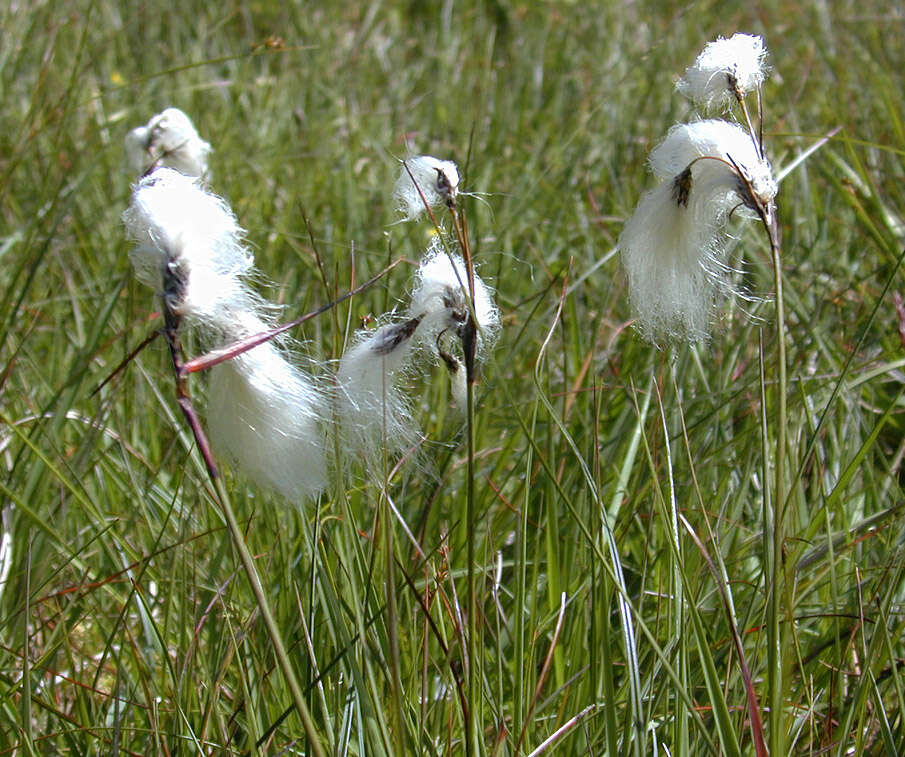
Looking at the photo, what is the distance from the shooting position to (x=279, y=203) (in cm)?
251

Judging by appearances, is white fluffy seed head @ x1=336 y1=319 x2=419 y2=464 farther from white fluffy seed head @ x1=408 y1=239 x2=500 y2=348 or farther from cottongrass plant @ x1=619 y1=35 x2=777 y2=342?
cottongrass plant @ x1=619 y1=35 x2=777 y2=342

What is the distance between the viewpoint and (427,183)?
3.04 ft

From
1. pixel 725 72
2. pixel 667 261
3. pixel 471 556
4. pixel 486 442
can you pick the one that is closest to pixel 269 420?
pixel 471 556

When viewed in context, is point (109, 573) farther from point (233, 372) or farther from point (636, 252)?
point (636, 252)

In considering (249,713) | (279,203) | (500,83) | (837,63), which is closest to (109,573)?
(249,713)

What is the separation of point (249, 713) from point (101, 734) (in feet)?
1.17

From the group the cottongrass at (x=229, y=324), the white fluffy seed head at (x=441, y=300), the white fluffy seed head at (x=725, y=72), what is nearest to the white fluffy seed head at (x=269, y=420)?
the cottongrass at (x=229, y=324)

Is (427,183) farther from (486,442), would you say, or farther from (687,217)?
(486,442)

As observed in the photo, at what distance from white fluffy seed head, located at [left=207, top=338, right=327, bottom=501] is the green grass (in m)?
0.07

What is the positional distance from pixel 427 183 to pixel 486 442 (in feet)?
2.58

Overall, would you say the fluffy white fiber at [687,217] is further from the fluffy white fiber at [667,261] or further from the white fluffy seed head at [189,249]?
the white fluffy seed head at [189,249]

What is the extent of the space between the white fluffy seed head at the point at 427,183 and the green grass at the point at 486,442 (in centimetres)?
10

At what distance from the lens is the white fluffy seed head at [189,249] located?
29.3 inches

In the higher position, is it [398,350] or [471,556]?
[398,350]
